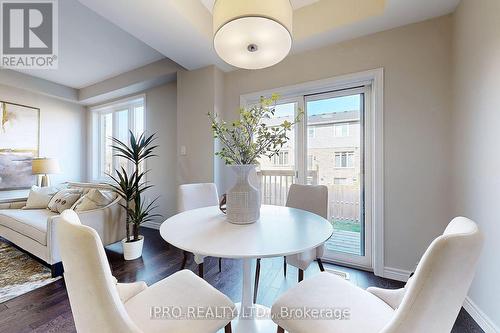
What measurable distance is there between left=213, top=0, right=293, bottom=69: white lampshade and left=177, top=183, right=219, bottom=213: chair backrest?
1202 mm

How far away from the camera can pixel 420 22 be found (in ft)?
6.11

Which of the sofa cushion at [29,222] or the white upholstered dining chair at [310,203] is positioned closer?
the white upholstered dining chair at [310,203]

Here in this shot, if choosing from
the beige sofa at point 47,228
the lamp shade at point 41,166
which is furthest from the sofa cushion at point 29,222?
the lamp shade at point 41,166

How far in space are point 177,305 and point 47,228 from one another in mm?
2033

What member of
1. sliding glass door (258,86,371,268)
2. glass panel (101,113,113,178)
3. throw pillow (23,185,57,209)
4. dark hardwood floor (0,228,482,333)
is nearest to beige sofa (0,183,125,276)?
throw pillow (23,185,57,209)

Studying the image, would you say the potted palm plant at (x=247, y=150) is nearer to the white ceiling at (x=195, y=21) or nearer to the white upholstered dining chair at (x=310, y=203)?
the white upholstered dining chair at (x=310, y=203)

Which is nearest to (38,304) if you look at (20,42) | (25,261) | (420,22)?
(25,261)

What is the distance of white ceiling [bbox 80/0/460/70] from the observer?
Answer: 1701mm

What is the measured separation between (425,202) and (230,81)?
255 centimetres

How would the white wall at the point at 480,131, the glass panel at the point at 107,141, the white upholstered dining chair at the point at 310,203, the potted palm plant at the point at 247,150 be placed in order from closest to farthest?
1. the potted palm plant at the point at 247,150
2. the white wall at the point at 480,131
3. the white upholstered dining chair at the point at 310,203
4. the glass panel at the point at 107,141

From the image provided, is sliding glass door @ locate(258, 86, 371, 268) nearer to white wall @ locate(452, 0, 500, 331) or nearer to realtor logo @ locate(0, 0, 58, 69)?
white wall @ locate(452, 0, 500, 331)

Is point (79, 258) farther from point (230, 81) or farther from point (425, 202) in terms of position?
point (230, 81)

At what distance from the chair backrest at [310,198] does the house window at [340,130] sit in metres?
0.86

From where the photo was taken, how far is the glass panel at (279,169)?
259 cm
